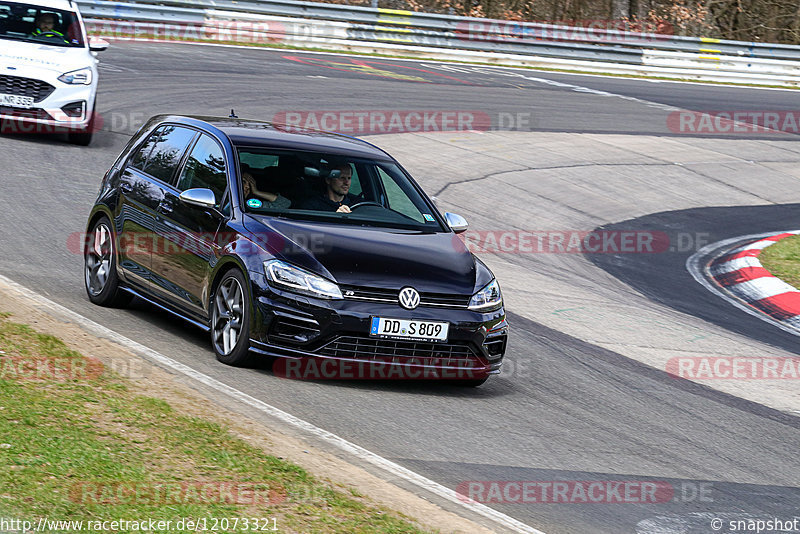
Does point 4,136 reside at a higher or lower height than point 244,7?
lower

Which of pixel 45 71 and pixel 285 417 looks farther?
pixel 45 71

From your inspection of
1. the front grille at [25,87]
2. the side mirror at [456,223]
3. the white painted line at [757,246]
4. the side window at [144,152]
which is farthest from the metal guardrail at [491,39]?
the side mirror at [456,223]

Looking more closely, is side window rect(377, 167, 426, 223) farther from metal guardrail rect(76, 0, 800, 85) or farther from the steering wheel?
metal guardrail rect(76, 0, 800, 85)

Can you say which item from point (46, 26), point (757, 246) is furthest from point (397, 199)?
point (46, 26)

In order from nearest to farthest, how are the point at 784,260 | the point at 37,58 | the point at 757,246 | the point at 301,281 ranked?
the point at 301,281, the point at 784,260, the point at 757,246, the point at 37,58

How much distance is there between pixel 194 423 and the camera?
5809mm

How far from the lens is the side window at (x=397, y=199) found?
8477mm

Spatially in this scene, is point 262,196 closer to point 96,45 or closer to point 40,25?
point 96,45

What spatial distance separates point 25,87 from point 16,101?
0.75 ft

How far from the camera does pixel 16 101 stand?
614 inches

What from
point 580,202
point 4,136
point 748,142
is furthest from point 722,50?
point 4,136

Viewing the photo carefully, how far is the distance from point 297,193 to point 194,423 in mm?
2692

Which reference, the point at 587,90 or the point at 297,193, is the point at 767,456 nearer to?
the point at 297,193

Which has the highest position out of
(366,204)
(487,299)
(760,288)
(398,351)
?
(366,204)
